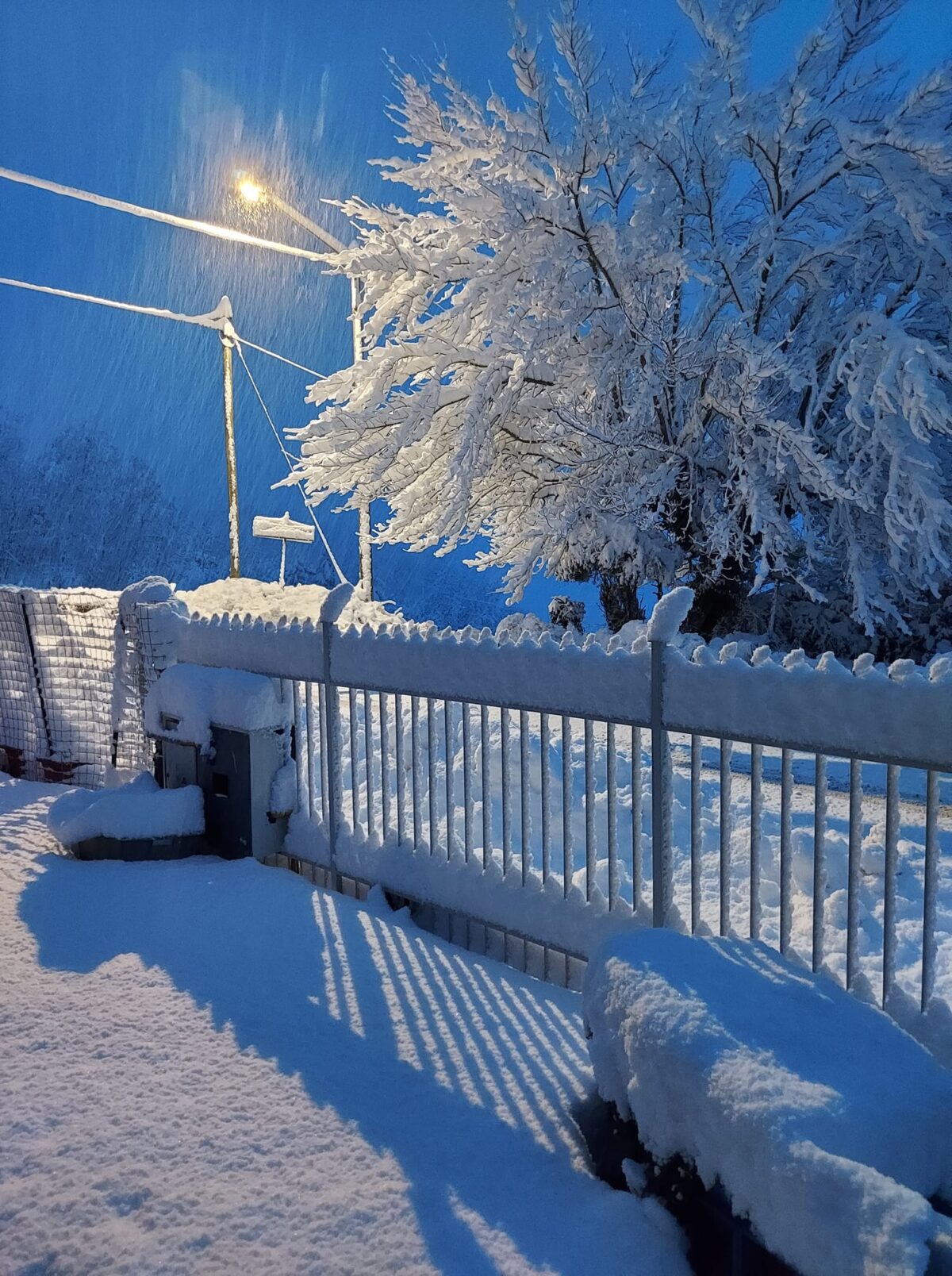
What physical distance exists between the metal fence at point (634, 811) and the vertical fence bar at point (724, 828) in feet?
0.04

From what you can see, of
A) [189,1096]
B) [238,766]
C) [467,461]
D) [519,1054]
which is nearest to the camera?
[189,1096]

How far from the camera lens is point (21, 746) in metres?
8.30

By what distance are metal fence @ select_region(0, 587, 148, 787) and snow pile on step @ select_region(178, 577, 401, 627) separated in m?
5.64

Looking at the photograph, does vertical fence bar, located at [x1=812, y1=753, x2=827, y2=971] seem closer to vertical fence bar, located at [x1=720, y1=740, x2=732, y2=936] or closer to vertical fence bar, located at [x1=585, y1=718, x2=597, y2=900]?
vertical fence bar, located at [x1=720, y1=740, x2=732, y2=936]

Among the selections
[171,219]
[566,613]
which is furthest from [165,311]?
[566,613]

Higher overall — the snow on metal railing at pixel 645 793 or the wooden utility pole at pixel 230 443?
the wooden utility pole at pixel 230 443

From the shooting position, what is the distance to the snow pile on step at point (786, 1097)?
160 centimetres

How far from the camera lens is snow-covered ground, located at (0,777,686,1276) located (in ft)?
6.91

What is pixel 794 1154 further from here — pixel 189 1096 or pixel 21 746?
pixel 21 746

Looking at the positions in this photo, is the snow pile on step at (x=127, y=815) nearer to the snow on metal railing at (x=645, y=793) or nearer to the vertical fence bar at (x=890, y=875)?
the snow on metal railing at (x=645, y=793)

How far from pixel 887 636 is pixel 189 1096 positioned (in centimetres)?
1123

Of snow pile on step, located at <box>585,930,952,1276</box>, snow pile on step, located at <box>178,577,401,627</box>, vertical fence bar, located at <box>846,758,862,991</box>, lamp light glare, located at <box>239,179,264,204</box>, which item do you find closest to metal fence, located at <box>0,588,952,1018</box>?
vertical fence bar, located at <box>846,758,862,991</box>

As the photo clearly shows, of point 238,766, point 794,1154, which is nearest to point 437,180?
point 238,766

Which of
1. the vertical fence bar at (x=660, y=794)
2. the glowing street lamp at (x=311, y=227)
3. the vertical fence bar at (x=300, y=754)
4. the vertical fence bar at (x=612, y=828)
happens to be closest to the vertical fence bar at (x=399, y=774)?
the vertical fence bar at (x=300, y=754)
